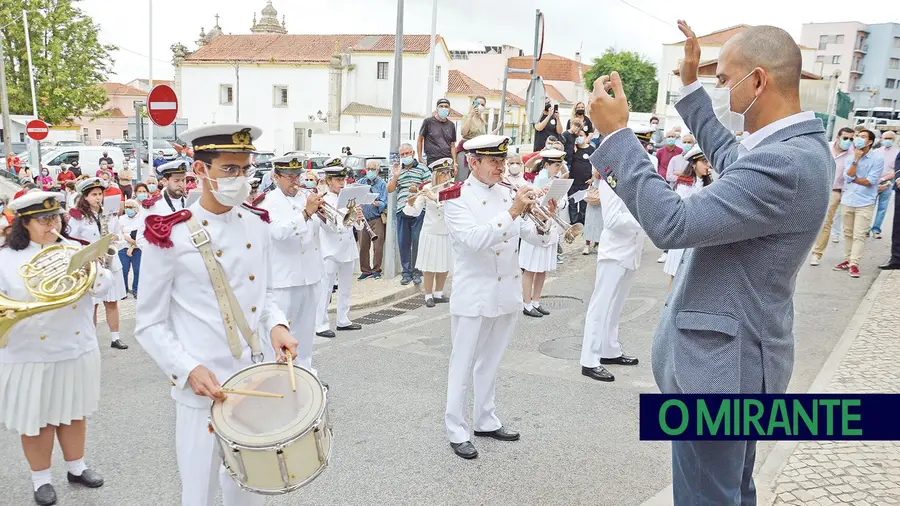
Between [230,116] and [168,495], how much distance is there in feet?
191

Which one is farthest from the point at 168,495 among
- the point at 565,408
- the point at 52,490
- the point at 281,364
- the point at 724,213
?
the point at 724,213

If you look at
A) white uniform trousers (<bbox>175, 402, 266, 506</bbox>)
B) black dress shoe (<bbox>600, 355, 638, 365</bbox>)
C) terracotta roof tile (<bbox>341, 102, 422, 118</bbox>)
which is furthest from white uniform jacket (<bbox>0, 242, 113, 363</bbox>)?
terracotta roof tile (<bbox>341, 102, 422, 118</bbox>)

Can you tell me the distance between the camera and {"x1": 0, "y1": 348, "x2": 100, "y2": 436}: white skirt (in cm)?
461

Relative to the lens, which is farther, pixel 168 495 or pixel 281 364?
pixel 168 495

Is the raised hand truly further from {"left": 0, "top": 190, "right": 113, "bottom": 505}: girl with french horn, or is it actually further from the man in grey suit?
{"left": 0, "top": 190, "right": 113, "bottom": 505}: girl with french horn

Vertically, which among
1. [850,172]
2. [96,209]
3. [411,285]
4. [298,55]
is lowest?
[411,285]

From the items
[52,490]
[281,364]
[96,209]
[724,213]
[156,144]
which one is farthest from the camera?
[156,144]

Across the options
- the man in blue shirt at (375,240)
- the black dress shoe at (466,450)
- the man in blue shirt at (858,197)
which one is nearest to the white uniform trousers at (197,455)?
the black dress shoe at (466,450)

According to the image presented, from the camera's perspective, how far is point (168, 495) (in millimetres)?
4699

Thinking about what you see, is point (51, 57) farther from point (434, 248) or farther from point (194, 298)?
point (194, 298)

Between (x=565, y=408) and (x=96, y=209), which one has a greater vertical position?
(x=96, y=209)

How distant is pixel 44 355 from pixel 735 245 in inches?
174

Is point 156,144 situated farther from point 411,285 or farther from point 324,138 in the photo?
point 411,285

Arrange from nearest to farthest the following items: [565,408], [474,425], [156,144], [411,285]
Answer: [474,425] < [565,408] < [411,285] < [156,144]
